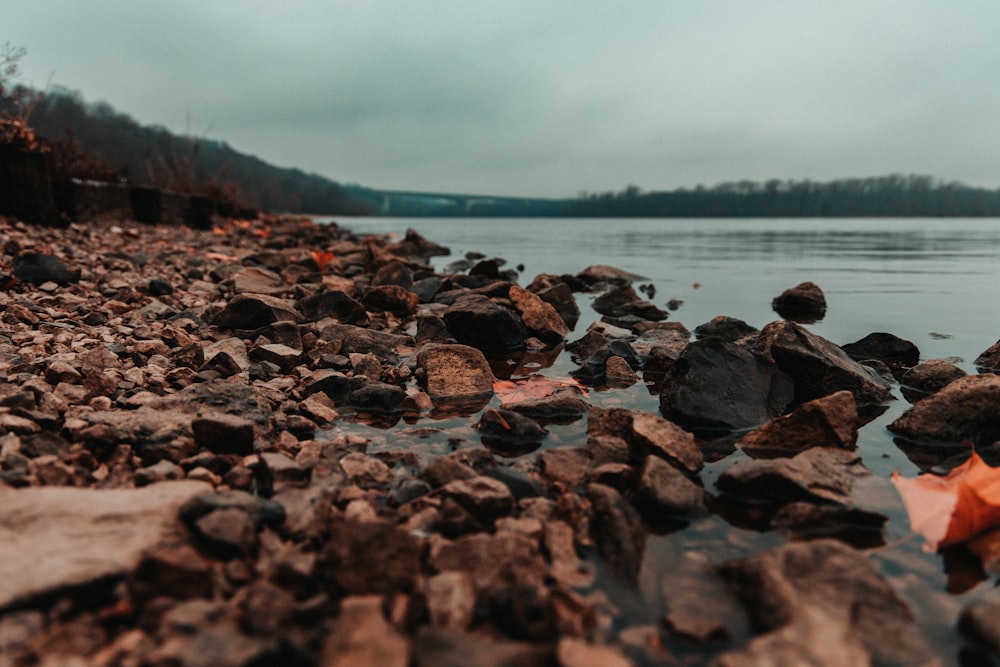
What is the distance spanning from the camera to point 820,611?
4.66 feet

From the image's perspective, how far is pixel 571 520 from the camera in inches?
75.1

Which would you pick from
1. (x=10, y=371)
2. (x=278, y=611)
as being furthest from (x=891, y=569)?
(x=10, y=371)

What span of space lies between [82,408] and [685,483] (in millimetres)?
2492

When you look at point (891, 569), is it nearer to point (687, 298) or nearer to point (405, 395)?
point (405, 395)

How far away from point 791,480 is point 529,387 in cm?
190

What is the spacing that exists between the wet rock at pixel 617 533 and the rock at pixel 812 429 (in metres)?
1.15

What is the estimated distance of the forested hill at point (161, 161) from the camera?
53.7ft

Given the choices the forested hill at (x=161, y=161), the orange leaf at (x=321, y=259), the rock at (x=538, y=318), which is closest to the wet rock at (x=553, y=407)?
the rock at (x=538, y=318)

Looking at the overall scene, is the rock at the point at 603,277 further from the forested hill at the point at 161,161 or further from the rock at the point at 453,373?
the forested hill at the point at 161,161

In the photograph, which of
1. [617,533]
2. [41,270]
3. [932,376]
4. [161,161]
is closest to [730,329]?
[932,376]

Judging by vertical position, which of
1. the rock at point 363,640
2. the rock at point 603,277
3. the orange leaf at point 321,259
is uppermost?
the orange leaf at point 321,259

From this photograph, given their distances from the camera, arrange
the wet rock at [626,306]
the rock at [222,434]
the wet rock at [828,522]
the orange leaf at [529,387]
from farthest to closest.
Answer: the wet rock at [626,306], the orange leaf at [529,387], the rock at [222,434], the wet rock at [828,522]

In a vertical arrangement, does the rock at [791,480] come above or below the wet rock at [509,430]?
above

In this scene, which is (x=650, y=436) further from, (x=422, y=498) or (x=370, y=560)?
(x=370, y=560)
